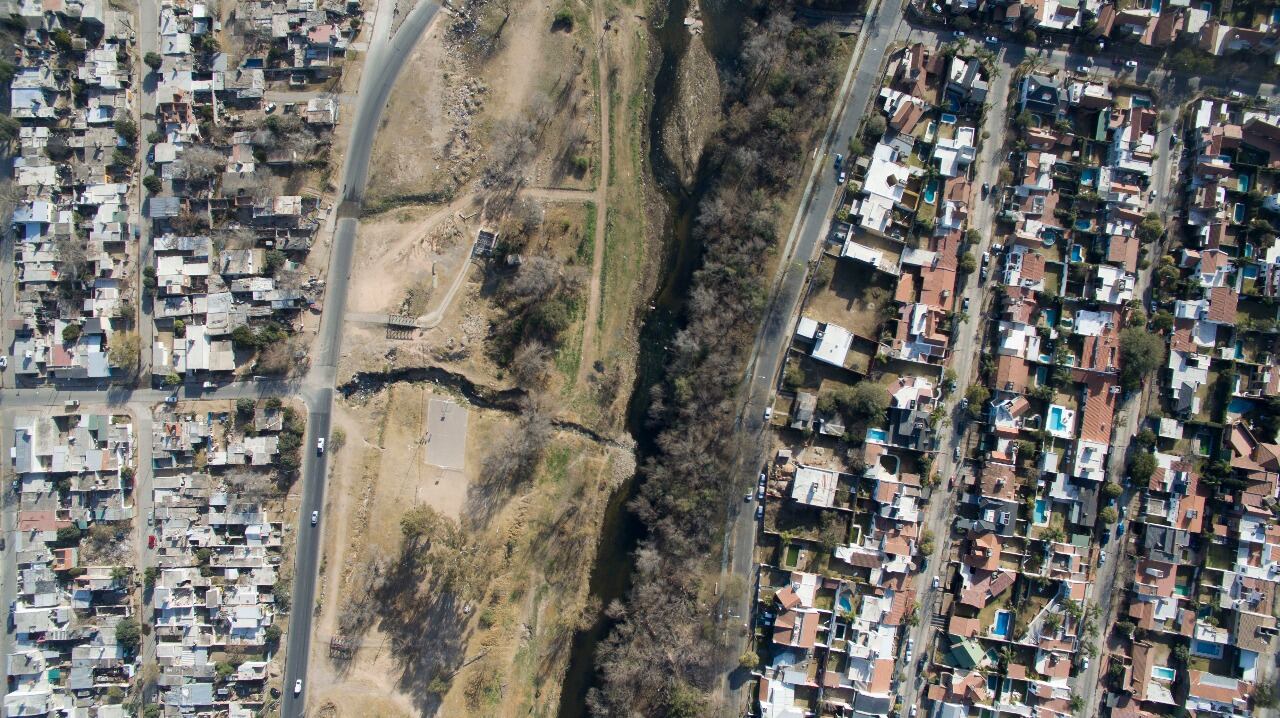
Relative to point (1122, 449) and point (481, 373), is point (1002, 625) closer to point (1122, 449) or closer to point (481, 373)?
point (1122, 449)

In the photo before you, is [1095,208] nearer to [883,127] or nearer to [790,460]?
[883,127]

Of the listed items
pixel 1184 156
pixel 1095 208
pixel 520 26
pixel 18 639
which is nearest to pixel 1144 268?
pixel 1095 208

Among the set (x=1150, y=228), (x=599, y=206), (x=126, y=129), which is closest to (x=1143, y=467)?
(x=1150, y=228)

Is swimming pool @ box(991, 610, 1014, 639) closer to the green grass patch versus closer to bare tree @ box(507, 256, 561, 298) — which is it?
the green grass patch

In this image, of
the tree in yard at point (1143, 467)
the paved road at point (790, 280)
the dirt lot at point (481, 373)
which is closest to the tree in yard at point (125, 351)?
the dirt lot at point (481, 373)

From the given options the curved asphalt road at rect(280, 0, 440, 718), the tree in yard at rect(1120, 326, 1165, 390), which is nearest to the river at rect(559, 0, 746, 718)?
the curved asphalt road at rect(280, 0, 440, 718)

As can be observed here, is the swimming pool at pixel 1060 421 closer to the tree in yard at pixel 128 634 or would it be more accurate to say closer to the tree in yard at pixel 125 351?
the tree in yard at pixel 125 351
